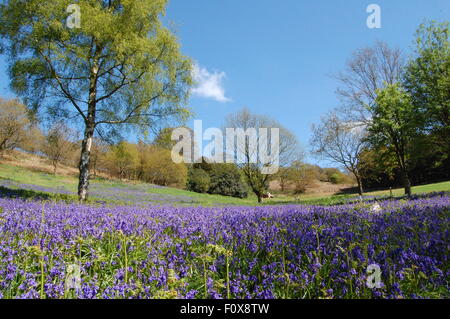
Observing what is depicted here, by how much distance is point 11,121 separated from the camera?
129 ft

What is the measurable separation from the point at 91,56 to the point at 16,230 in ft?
38.0

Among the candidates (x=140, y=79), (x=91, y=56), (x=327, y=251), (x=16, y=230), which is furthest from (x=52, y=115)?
(x=327, y=251)

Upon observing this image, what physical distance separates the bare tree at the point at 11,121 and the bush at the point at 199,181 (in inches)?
1021

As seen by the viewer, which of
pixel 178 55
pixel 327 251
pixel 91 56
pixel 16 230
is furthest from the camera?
pixel 178 55

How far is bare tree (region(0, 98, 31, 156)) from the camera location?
3934cm

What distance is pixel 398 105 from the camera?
19016 millimetres

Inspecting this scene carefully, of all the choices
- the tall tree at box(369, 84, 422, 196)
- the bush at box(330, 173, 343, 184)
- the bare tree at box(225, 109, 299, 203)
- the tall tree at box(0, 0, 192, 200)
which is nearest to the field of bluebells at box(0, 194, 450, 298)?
the tall tree at box(0, 0, 192, 200)

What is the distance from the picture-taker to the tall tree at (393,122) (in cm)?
1812

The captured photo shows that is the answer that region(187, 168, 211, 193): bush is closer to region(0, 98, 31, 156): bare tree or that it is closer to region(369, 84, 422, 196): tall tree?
region(0, 98, 31, 156): bare tree

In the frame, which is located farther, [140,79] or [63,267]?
[140,79]

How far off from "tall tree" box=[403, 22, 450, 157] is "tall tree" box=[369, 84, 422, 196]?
97 centimetres

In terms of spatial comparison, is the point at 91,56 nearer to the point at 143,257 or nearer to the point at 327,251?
the point at 143,257

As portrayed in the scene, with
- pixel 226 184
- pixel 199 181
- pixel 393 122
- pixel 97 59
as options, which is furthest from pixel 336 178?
pixel 97 59

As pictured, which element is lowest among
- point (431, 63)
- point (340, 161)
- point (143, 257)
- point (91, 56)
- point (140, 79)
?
point (143, 257)
